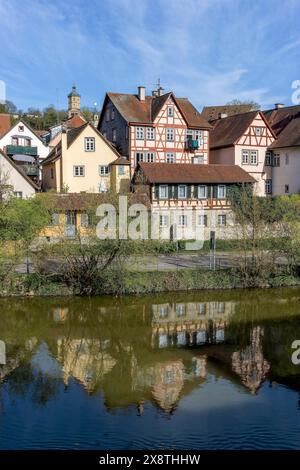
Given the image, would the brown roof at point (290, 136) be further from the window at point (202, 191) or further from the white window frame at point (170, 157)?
the window at point (202, 191)

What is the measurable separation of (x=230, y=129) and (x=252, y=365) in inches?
1269

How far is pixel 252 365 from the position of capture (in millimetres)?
16688

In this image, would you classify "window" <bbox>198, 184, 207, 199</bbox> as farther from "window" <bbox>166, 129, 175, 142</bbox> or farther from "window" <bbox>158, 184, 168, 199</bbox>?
"window" <bbox>166, 129, 175, 142</bbox>

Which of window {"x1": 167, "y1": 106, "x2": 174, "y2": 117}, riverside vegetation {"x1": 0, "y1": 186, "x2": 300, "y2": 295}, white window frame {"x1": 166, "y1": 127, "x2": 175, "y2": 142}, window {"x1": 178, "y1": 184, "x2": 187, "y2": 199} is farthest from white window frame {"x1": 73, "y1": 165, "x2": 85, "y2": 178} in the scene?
riverside vegetation {"x1": 0, "y1": 186, "x2": 300, "y2": 295}

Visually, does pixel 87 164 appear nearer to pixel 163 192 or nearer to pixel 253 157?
pixel 163 192

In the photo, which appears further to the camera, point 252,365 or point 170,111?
point 170,111

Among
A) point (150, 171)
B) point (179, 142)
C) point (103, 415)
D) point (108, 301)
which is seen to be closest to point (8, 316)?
point (108, 301)

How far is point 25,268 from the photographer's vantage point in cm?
2712

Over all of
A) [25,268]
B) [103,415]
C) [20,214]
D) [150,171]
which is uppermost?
[150,171]

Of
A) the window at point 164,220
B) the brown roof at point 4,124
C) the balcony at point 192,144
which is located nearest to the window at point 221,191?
the window at point 164,220

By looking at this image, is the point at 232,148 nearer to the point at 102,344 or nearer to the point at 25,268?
the point at 25,268

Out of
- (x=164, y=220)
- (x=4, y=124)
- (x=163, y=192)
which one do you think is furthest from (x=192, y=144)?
(x=4, y=124)

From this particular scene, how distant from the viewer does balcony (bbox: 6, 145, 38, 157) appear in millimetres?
43750

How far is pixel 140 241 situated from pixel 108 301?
10.5 ft
